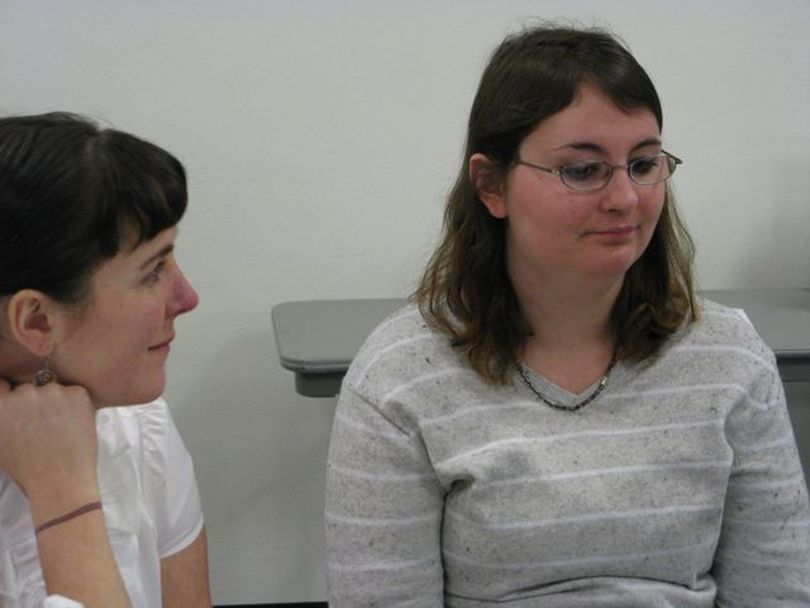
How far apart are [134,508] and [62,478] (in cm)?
20

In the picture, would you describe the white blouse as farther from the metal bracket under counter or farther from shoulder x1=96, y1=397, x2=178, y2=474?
the metal bracket under counter

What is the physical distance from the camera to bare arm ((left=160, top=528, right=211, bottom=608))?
49.0 inches

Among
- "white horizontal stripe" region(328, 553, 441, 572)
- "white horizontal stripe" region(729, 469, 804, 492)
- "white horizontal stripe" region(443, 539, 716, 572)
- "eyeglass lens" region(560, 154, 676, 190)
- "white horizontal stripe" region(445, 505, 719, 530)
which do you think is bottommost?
"white horizontal stripe" region(328, 553, 441, 572)

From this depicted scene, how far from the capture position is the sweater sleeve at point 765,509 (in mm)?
1236

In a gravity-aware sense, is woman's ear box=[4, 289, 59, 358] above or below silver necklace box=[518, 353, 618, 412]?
above

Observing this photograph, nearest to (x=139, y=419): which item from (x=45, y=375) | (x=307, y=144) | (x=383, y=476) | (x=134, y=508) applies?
(x=134, y=508)

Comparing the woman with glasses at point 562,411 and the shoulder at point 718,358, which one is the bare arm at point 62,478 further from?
the shoulder at point 718,358

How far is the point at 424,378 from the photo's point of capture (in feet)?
3.96

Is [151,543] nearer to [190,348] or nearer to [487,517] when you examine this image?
[487,517]

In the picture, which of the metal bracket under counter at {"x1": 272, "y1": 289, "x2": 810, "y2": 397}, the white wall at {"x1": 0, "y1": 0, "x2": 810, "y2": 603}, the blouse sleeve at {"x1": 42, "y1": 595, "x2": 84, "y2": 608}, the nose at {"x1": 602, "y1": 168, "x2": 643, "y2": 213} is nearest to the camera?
the blouse sleeve at {"x1": 42, "y1": 595, "x2": 84, "y2": 608}

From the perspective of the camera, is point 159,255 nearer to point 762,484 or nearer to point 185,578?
point 185,578

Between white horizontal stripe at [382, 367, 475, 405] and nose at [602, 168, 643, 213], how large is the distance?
0.94 ft

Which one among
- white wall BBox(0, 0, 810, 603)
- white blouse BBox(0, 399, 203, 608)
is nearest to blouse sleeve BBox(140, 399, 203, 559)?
white blouse BBox(0, 399, 203, 608)

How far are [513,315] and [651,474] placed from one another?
28 centimetres
